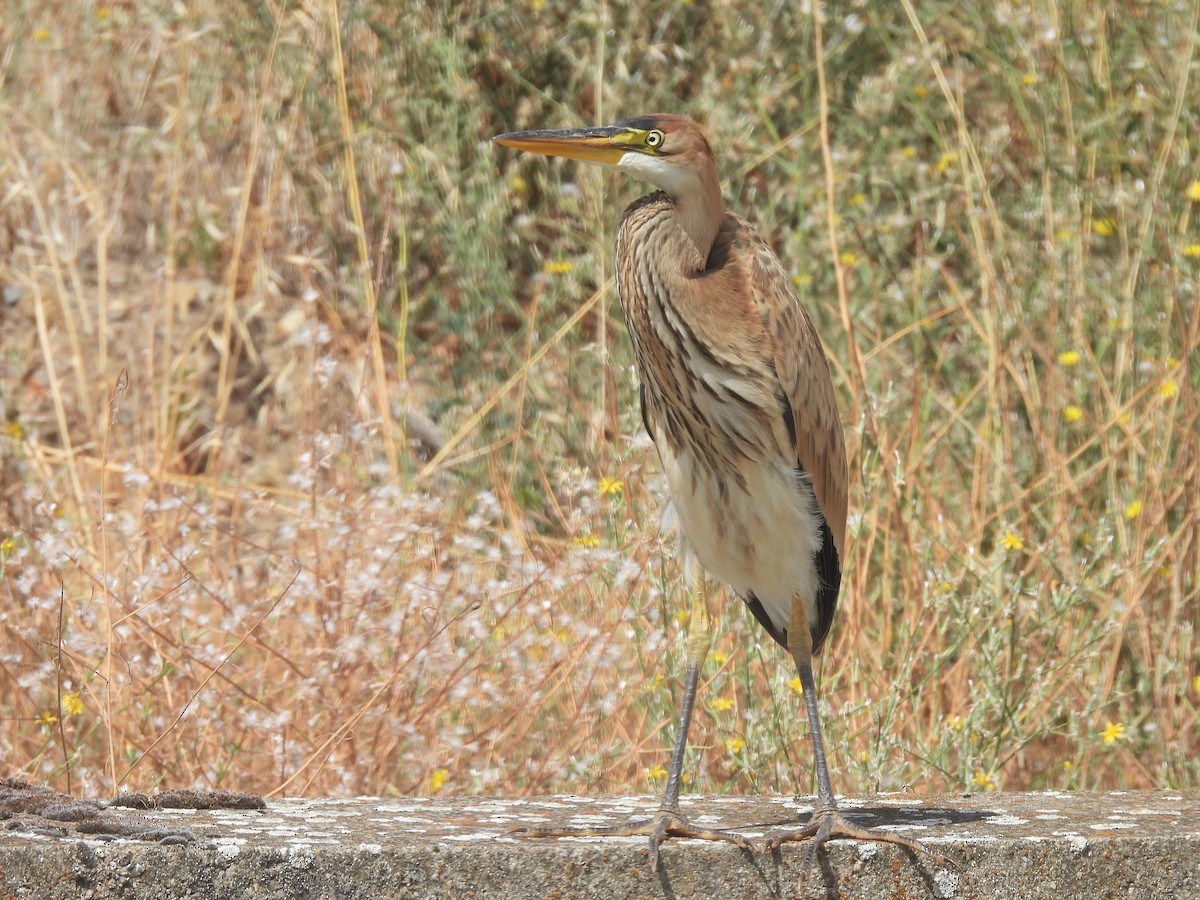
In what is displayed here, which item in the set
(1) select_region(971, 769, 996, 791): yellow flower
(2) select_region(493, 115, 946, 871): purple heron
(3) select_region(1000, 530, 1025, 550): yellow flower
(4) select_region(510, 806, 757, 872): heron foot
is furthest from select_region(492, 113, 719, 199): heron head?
(1) select_region(971, 769, 996, 791): yellow flower

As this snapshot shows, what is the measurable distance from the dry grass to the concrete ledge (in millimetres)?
742

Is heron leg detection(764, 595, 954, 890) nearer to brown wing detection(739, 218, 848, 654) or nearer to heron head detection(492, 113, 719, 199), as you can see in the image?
brown wing detection(739, 218, 848, 654)

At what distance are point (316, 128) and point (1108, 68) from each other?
11.8 feet

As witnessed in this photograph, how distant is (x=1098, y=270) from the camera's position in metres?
6.68

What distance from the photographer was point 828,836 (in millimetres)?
2881

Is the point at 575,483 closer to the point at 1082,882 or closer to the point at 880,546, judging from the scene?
the point at 880,546

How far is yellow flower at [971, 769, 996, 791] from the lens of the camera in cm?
→ 429

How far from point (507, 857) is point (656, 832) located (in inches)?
12.5

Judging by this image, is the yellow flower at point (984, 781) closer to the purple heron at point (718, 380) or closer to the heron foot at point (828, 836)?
the purple heron at point (718, 380)

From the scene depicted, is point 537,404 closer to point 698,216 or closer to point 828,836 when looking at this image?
point 698,216

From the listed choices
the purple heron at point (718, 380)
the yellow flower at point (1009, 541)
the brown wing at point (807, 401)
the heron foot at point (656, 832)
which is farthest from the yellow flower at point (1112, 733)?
the heron foot at point (656, 832)

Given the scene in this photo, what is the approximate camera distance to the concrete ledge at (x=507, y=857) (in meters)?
2.57

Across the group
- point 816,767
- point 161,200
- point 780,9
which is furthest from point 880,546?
point 161,200

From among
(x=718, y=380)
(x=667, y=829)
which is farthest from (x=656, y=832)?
(x=718, y=380)
